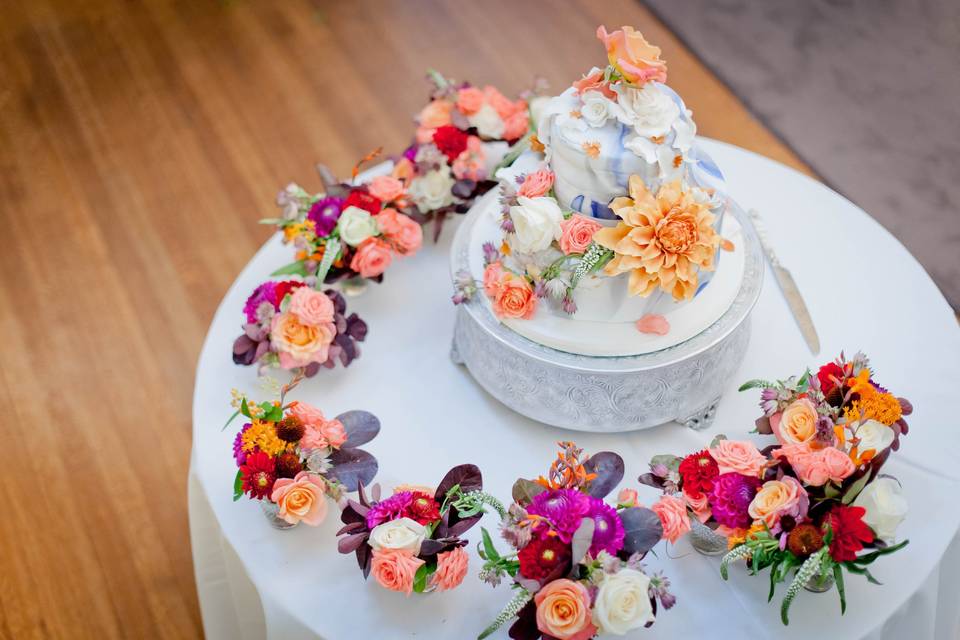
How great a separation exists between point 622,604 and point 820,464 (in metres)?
0.41

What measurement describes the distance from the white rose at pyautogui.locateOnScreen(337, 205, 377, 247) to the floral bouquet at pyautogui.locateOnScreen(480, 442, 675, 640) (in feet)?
2.45

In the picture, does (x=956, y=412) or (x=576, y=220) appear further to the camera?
(x=956, y=412)

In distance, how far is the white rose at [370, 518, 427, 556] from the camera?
1658 millimetres

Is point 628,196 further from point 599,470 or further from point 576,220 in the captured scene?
point 599,470

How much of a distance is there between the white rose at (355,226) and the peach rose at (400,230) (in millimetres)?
27

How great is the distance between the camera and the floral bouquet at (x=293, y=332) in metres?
1.98

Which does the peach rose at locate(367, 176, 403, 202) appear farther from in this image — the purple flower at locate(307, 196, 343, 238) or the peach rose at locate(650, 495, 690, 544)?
the peach rose at locate(650, 495, 690, 544)

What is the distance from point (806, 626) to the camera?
A: 5.44 feet

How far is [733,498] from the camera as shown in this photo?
1.64m

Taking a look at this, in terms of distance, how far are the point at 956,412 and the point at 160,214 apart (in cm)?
270

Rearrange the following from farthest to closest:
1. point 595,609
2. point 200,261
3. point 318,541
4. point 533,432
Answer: point 200,261 → point 533,432 → point 318,541 → point 595,609

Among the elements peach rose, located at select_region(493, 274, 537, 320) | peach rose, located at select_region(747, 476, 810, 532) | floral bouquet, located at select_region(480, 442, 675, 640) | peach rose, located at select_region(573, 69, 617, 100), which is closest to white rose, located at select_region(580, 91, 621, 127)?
peach rose, located at select_region(573, 69, 617, 100)

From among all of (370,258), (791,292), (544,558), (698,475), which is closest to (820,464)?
(698,475)

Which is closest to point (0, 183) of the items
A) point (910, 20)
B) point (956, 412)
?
Answer: point (956, 412)
